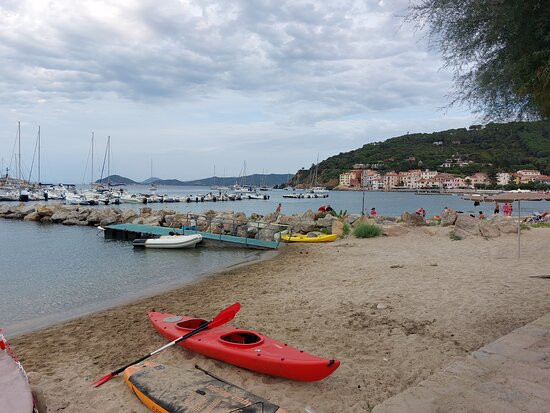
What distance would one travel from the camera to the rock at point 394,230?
19.6 meters

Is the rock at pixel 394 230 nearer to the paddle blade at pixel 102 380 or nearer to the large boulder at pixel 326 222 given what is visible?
the large boulder at pixel 326 222

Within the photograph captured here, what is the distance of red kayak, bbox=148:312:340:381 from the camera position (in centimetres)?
470

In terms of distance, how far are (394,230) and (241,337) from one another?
49.9ft

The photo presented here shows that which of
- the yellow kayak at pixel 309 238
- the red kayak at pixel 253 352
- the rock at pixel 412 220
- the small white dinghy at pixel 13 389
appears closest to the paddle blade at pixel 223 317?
the red kayak at pixel 253 352

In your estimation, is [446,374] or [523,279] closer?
[446,374]

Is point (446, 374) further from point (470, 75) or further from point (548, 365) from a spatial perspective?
point (470, 75)

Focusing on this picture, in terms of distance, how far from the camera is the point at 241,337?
5.93 m

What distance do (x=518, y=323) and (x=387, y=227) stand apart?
1410cm

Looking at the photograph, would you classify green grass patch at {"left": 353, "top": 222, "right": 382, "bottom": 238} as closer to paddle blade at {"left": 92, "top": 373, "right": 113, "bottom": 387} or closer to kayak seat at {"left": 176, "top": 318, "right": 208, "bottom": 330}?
kayak seat at {"left": 176, "top": 318, "right": 208, "bottom": 330}

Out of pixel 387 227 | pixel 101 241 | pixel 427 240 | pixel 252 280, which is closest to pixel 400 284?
pixel 252 280

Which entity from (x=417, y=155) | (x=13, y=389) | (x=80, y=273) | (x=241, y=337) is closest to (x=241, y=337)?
(x=241, y=337)

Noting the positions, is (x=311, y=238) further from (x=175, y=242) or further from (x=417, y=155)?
(x=417, y=155)

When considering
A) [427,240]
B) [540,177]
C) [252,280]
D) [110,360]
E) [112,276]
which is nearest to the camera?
[110,360]

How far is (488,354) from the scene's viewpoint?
4.68 meters
